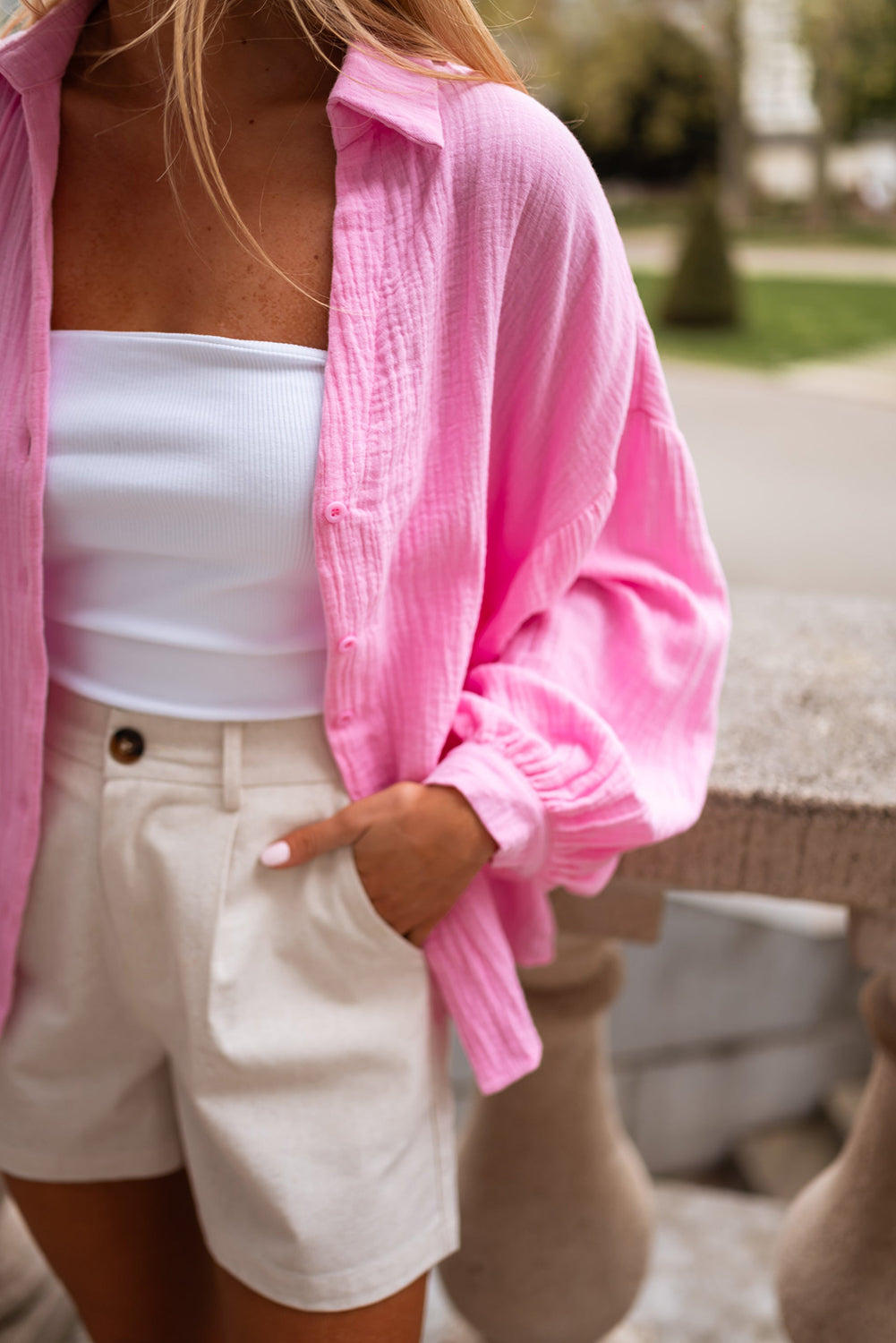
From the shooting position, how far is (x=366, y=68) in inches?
27.9

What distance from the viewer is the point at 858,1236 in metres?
1.09

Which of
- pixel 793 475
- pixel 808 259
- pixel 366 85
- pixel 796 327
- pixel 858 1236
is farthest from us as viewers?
pixel 796 327

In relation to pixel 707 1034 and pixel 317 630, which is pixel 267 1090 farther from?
pixel 707 1034

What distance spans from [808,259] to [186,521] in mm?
4518

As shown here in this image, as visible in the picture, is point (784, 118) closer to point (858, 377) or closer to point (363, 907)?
point (858, 377)

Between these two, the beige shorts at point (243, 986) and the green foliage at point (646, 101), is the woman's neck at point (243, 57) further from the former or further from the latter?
the green foliage at point (646, 101)

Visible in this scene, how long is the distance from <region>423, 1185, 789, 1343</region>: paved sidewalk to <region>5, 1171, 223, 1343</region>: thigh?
465mm

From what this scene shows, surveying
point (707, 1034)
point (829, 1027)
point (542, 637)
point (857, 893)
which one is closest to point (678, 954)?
point (707, 1034)

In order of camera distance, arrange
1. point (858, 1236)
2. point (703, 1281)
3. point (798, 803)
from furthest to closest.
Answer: point (703, 1281) → point (858, 1236) → point (798, 803)

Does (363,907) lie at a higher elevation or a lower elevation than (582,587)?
lower

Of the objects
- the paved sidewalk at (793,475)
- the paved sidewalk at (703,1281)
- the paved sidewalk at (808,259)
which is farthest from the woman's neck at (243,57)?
the paved sidewalk at (793,475)

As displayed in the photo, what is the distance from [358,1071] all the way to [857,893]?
41 centimetres

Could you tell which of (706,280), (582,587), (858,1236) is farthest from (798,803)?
(706,280)

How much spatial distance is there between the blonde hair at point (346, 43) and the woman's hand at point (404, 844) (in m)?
0.32
